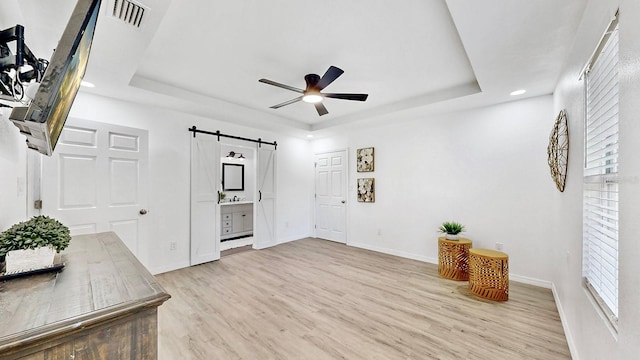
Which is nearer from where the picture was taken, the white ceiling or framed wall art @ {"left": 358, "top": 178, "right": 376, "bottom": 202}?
the white ceiling

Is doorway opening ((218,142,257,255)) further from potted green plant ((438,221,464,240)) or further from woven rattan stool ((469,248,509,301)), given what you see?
woven rattan stool ((469,248,509,301))

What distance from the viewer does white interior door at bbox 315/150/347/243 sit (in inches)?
216

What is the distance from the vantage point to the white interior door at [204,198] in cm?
402

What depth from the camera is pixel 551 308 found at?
263cm

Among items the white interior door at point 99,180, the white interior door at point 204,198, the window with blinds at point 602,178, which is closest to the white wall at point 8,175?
the white interior door at point 99,180

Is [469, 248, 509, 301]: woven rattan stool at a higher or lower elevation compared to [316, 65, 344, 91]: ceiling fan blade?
lower

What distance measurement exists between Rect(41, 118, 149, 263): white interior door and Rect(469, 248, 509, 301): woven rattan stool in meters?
4.17

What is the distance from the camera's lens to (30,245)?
1.10m

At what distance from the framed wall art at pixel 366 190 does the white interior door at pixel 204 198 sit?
2.73m

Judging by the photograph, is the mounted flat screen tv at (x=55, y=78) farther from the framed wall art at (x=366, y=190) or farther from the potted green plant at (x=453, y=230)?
the framed wall art at (x=366, y=190)

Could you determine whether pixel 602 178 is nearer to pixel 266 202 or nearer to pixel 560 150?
pixel 560 150

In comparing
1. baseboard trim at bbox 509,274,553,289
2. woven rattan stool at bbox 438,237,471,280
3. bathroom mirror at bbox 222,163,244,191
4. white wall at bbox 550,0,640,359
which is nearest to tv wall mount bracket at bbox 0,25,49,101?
white wall at bbox 550,0,640,359

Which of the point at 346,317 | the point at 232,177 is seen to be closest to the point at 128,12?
the point at 346,317

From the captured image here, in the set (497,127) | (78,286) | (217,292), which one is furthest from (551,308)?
(78,286)
